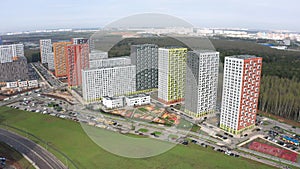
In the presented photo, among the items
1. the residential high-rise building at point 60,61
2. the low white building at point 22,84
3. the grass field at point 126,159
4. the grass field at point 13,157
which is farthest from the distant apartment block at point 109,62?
the grass field at point 13,157

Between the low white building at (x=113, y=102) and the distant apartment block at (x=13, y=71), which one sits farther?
the distant apartment block at (x=13, y=71)

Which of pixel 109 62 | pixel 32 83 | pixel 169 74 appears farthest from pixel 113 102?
pixel 32 83

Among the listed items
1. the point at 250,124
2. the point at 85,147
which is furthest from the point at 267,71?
the point at 85,147

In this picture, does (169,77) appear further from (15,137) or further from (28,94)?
(28,94)

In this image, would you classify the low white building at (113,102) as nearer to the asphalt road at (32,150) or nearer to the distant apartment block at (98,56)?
the distant apartment block at (98,56)

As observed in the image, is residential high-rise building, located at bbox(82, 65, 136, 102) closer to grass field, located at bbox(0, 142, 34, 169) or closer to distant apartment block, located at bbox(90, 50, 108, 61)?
distant apartment block, located at bbox(90, 50, 108, 61)

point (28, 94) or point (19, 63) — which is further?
point (19, 63)
